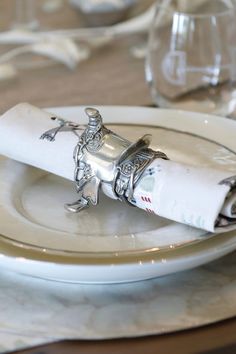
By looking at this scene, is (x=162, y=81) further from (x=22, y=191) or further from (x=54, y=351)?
(x=54, y=351)

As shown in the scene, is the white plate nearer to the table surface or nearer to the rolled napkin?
the rolled napkin

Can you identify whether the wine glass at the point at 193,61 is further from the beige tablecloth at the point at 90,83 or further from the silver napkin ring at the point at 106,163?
the silver napkin ring at the point at 106,163

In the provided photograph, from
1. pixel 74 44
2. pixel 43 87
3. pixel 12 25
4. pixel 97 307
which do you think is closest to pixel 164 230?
pixel 97 307

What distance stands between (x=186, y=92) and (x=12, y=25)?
0.43 m

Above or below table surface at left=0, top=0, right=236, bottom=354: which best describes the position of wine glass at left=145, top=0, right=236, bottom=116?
above

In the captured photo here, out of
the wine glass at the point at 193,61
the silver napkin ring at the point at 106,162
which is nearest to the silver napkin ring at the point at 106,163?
the silver napkin ring at the point at 106,162

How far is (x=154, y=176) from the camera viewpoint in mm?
586

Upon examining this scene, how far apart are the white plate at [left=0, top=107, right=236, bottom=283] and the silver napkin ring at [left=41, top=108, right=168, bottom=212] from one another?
0.02 metres

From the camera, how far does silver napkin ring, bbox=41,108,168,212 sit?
1.95 feet

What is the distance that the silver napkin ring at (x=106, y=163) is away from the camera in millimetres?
595

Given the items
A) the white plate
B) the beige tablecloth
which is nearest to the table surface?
the beige tablecloth

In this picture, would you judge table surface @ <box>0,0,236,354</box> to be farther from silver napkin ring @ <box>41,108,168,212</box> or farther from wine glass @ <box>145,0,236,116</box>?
silver napkin ring @ <box>41,108,168,212</box>

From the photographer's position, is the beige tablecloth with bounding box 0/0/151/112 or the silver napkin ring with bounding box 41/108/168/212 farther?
the beige tablecloth with bounding box 0/0/151/112

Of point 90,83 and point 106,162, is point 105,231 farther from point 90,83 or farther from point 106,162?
point 90,83
